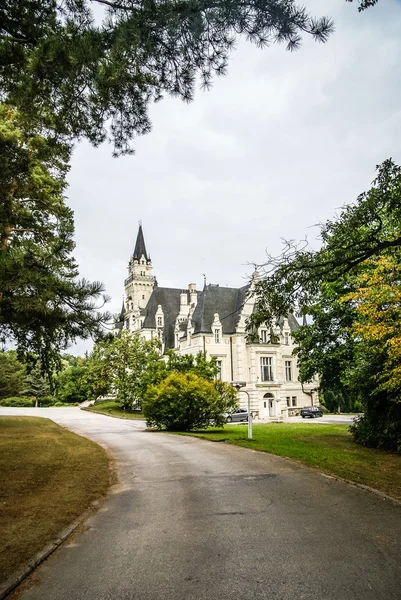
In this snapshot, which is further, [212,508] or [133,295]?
[133,295]

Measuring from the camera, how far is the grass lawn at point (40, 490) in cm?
605

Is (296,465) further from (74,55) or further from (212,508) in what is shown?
(74,55)

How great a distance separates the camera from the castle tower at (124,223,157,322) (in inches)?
2707

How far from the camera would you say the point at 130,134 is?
9.20 m

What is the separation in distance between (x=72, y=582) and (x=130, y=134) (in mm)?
7871

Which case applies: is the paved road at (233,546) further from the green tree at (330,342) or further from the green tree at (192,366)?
the green tree at (192,366)

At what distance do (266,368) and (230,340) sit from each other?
5.30m

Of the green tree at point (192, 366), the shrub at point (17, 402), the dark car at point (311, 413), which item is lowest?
the dark car at point (311, 413)

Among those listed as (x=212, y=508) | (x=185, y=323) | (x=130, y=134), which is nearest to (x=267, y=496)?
(x=212, y=508)

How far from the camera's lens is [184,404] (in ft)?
81.9

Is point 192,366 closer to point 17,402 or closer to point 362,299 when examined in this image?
point 362,299

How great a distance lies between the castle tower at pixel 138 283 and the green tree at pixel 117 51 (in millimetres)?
58335

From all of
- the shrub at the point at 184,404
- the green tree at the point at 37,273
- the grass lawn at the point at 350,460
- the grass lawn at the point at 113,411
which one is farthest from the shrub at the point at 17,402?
the green tree at the point at 37,273

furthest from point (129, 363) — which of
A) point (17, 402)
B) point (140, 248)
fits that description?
point (140, 248)
